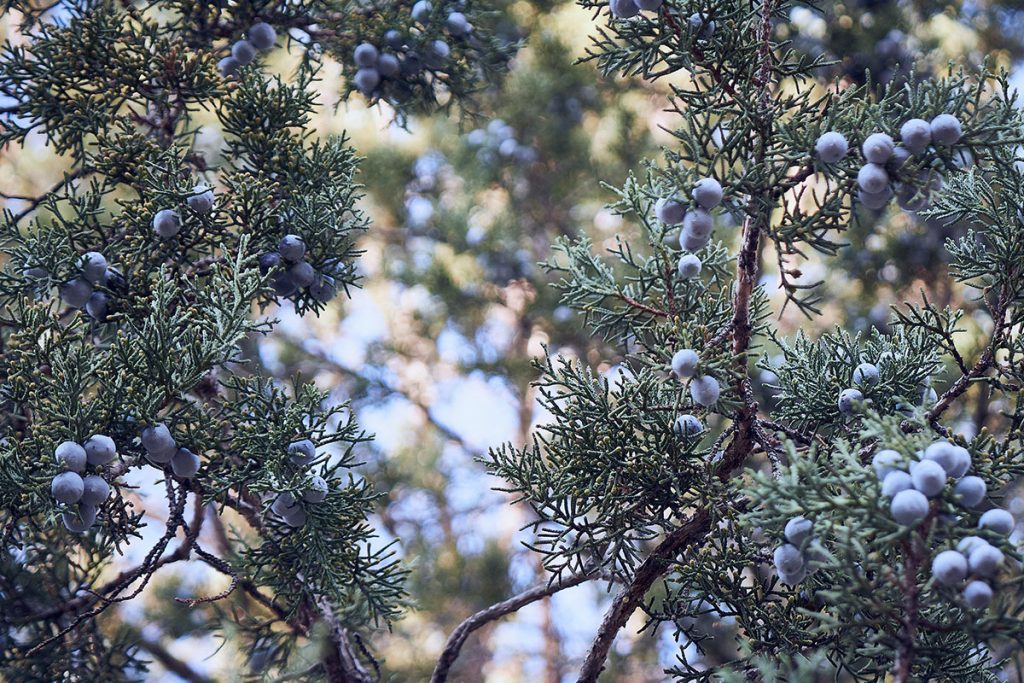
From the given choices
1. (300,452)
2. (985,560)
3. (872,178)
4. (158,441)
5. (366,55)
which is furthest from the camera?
(366,55)

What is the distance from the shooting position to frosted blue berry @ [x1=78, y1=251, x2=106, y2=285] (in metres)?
1.48

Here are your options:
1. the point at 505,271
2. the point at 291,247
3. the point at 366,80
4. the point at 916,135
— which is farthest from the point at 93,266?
the point at 505,271

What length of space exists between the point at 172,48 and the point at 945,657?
1609 mm

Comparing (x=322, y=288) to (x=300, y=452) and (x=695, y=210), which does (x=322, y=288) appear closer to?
(x=300, y=452)

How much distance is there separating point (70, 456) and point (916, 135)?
1.19 meters

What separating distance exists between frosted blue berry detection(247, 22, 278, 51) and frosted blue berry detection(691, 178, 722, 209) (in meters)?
1.00

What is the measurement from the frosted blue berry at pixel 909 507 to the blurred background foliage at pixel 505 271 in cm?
231

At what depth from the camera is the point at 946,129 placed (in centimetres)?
122

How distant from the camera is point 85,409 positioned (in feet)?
4.30

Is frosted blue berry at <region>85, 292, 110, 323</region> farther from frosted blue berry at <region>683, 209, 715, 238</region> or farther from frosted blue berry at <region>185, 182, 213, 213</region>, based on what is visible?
frosted blue berry at <region>683, 209, 715, 238</region>

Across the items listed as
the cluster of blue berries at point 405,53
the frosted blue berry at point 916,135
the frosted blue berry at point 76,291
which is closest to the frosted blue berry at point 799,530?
the frosted blue berry at point 916,135

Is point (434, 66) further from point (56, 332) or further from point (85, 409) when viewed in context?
point (85, 409)

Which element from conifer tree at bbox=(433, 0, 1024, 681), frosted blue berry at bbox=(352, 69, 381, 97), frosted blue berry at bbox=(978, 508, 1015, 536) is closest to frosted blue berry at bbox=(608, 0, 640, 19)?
conifer tree at bbox=(433, 0, 1024, 681)

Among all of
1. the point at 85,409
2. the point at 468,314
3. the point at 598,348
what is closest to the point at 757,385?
the point at 598,348
